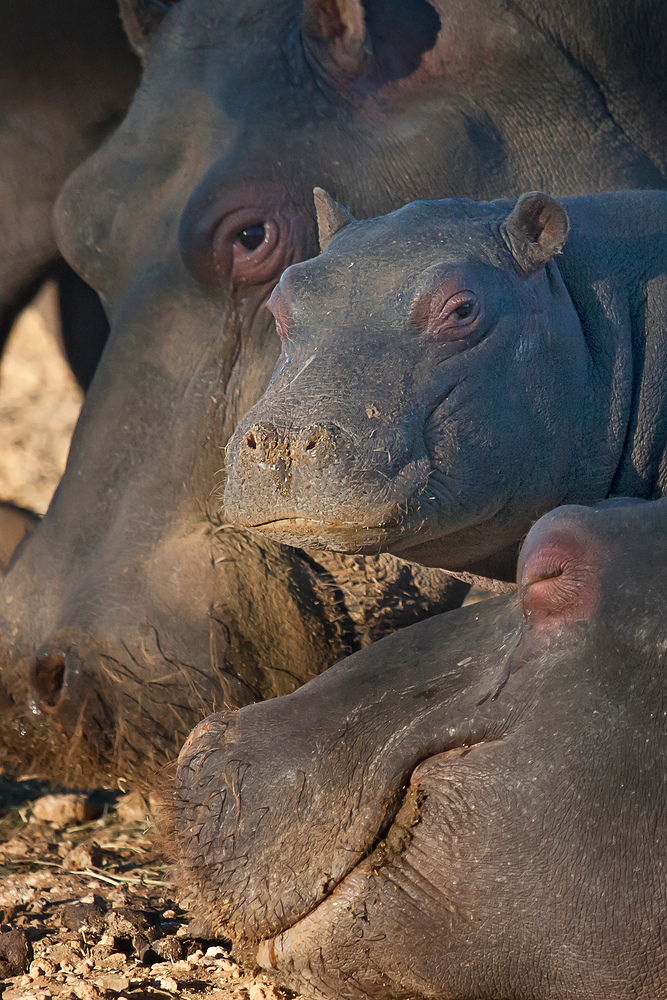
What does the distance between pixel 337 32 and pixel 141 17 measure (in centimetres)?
71

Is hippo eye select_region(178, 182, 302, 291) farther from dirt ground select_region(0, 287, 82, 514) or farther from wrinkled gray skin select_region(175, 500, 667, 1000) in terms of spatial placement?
dirt ground select_region(0, 287, 82, 514)

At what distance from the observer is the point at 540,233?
2.29 metres

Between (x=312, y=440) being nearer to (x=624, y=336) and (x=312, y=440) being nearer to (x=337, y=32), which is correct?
(x=624, y=336)

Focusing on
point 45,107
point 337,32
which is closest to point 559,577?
point 337,32

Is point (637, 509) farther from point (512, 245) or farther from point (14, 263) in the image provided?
point (14, 263)

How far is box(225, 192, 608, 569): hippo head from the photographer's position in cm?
202

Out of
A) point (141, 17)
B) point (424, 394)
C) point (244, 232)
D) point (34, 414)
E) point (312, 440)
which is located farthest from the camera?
point (34, 414)

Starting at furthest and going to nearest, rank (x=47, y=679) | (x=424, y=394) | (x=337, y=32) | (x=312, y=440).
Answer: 1. (x=337, y=32)
2. (x=47, y=679)
3. (x=424, y=394)
4. (x=312, y=440)

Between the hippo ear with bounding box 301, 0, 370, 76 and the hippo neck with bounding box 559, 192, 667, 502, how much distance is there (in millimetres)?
1134

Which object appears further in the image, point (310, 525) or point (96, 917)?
point (96, 917)

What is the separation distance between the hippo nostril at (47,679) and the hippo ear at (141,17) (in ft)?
6.45

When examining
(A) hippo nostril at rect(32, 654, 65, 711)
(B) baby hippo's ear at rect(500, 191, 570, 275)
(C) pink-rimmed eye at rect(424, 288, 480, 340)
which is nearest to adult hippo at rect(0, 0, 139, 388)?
(A) hippo nostril at rect(32, 654, 65, 711)

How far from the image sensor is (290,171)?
10.6 feet

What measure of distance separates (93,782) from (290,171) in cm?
170
